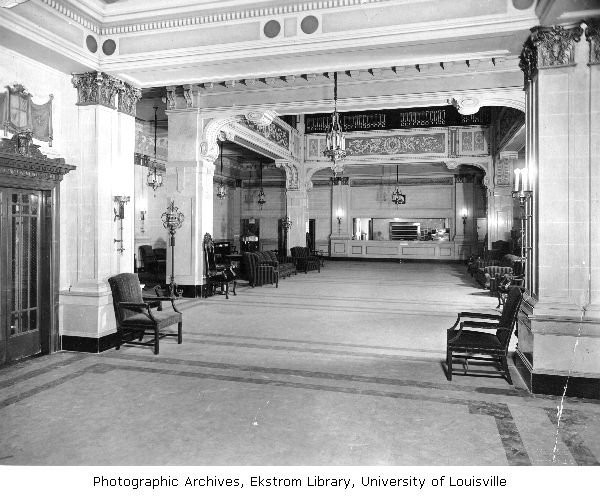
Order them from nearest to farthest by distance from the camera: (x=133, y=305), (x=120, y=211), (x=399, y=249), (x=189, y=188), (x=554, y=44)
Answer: (x=554, y=44)
(x=133, y=305)
(x=120, y=211)
(x=189, y=188)
(x=399, y=249)

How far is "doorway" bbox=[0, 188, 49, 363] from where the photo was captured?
16.0 feet

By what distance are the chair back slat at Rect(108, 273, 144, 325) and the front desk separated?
51.2ft

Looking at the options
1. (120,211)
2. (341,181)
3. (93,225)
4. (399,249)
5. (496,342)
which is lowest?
(496,342)

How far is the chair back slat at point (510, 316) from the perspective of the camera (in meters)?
4.51

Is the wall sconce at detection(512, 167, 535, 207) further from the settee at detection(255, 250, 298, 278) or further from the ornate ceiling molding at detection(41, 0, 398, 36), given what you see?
the settee at detection(255, 250, 298, 278)

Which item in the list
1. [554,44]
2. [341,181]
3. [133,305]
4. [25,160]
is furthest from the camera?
[341,181]

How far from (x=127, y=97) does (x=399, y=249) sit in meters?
16.1

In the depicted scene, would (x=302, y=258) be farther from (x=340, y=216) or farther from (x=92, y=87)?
(x=92, y=87)

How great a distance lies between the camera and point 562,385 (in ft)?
13.4

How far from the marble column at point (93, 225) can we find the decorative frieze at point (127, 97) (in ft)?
0.26

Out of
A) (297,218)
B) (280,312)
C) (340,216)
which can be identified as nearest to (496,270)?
(280,312)

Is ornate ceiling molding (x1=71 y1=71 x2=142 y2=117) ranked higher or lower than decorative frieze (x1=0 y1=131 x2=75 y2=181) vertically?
higher

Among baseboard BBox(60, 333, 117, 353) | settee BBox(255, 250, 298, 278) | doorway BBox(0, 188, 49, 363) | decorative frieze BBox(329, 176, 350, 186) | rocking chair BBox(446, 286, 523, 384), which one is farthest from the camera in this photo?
decorative frieze BBox(329, 176, 350, 186)

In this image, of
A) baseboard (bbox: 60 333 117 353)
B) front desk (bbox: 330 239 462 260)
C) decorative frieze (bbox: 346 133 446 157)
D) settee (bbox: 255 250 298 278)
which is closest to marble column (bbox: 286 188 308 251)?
settee (bbox: 255 250 298 278)
